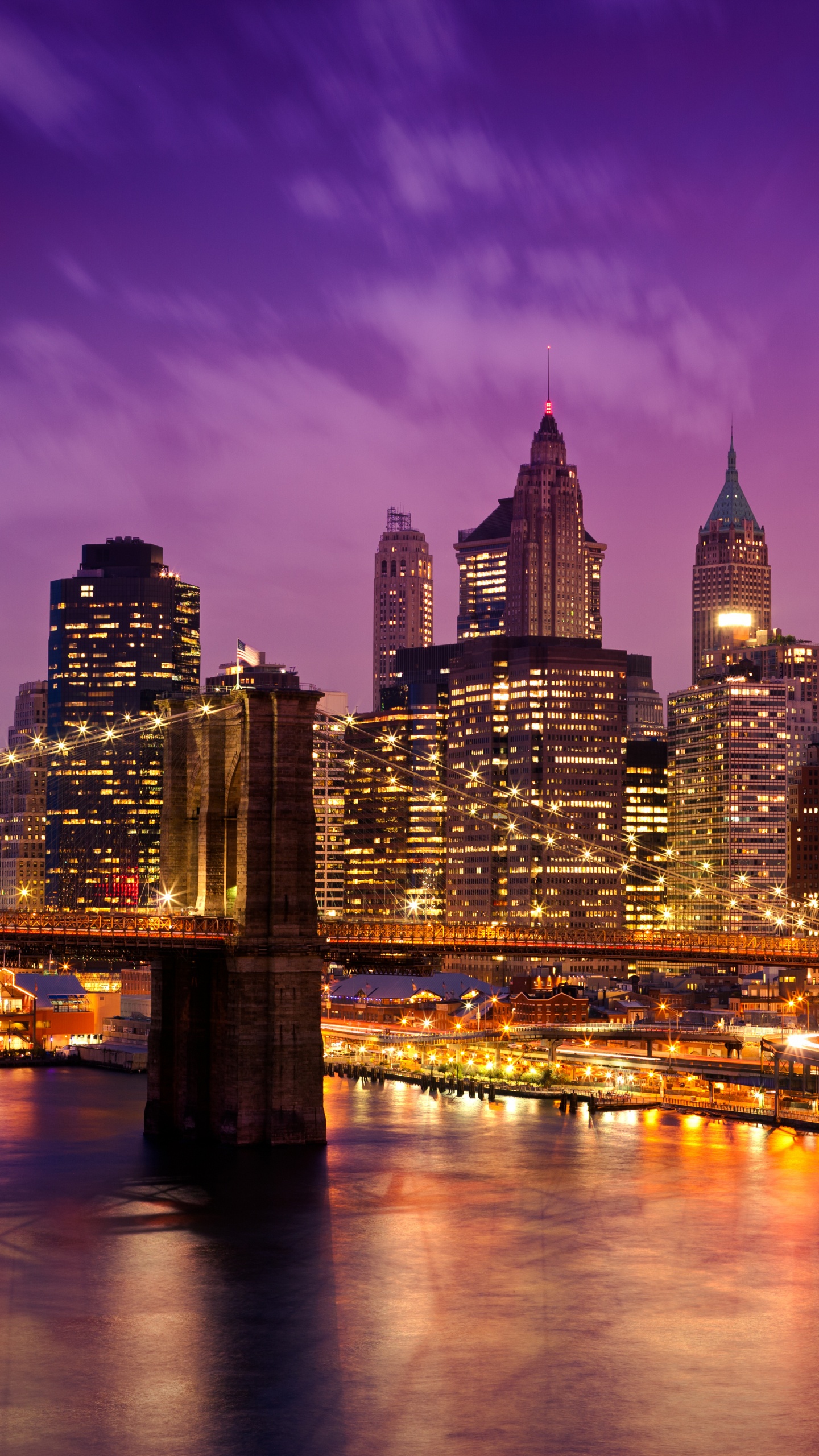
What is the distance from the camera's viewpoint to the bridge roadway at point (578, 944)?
277ft

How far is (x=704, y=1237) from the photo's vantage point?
59844 mm

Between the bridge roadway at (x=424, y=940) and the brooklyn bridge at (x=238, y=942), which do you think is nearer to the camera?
the brooklyn bridge at (x=238, y=942)

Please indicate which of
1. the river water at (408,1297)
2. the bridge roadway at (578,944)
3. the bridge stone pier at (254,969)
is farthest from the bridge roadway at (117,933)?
the bridge roadway at (578,944)

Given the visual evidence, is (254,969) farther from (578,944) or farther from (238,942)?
(578,944)

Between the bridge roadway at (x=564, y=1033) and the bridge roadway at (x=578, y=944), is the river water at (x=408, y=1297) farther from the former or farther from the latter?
→ the bridge roadway at (x=564, y=1033)

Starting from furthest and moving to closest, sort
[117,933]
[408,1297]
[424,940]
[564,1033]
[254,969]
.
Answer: [564,1033] < [424,940] < [117,933] < [254,969] < [408,1297]

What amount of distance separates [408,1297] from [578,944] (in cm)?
3945

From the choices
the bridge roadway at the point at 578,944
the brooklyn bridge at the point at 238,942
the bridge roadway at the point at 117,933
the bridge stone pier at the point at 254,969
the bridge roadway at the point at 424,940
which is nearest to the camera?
the bridge stone pier at the point at 254,969

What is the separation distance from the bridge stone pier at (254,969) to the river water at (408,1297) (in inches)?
81.3

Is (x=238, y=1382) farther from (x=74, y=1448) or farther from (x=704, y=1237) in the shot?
(x=704, y=1237)

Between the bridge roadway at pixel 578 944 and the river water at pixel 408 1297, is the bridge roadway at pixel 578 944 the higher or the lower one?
the higher one

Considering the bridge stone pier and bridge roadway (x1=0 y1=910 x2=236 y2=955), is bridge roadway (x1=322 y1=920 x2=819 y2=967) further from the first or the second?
bridge roadway (x1=0 y1=910 x2=236 y2=955)

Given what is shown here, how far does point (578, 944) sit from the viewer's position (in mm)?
89438

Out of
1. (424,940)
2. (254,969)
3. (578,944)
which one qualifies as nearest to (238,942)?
(254,969)
